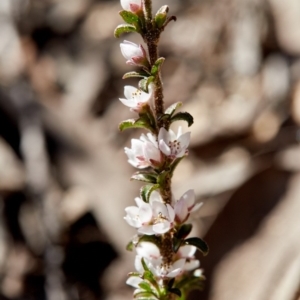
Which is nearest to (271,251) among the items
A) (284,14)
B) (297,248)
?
(297,248)

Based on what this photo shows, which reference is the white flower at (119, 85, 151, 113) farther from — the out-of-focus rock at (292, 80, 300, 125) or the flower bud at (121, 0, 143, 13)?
the out-of-focus rock at (292, 80, 300, 125)

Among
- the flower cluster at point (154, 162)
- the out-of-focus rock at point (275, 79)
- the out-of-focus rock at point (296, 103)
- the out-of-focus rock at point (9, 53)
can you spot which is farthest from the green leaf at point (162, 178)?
the out-of-focus rock at point (9, 53)

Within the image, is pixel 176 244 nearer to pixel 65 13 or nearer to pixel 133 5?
pixel 133 5

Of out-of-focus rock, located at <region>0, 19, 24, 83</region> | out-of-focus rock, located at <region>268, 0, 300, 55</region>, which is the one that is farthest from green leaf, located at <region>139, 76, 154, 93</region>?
out-of-focus rock, located at <region>0, 19, 24, 83</region>

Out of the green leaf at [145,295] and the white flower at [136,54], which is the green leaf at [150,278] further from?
the white flower at [136,54]

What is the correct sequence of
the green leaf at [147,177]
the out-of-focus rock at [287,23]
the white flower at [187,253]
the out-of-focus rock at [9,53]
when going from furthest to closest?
the out-of-focus rock at [9,53], the out-of-focus rock at [287,23], the white flower at [187,253], the green leaf at [147,177]

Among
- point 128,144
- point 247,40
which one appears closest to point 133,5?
point 128,144
